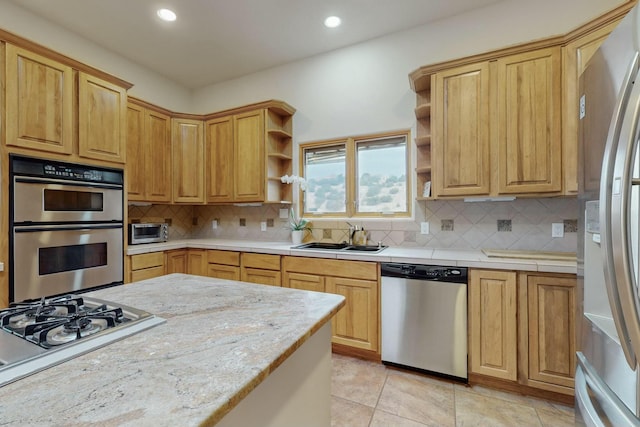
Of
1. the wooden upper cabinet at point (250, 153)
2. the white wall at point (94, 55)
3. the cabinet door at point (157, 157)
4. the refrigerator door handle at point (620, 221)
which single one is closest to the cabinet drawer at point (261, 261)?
the wooden upper cabinet at point (250, 153)

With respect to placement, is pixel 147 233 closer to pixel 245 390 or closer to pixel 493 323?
pixel 245 390

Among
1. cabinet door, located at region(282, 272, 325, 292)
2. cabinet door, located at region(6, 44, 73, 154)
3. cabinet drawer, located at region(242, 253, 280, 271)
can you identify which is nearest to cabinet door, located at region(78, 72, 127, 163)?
cabinet door, located at region(6, 44, 73, 154)

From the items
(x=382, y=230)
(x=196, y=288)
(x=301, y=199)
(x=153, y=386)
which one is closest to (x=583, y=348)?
(x=153, y=386)

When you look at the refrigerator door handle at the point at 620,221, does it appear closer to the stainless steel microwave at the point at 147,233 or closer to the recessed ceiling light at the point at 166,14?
the recessed ceiling light at the point at 166,14

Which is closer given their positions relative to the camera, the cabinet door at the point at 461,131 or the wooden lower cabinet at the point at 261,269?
the cabinet door at the point at 461,131

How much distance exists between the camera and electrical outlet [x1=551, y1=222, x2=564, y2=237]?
7.45 feet

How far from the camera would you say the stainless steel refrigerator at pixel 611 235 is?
0.81m

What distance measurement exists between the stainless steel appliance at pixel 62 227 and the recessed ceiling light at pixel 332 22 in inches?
94.7

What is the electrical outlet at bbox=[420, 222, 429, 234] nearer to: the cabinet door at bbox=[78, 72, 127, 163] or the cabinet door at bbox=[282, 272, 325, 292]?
the cabinet door at bbox=[282, 272, 325, 292]

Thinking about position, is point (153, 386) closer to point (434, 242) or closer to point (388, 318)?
point (388, 318)

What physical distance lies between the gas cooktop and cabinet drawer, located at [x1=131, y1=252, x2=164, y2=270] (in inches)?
75.3

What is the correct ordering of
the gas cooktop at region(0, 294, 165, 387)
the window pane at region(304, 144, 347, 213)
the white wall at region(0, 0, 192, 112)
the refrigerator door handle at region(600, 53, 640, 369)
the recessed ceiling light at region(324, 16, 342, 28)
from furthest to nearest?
the window pane at region(304, 144, 347, 213) → the recessed ceiling light at region(324, 16, 342, 28) → the white wall at region(0, 0, 192, 112) → the refrigerator door handle at region(600, 53, 640, 369) → the gas cooktop at region(0, 294, 165, 387)

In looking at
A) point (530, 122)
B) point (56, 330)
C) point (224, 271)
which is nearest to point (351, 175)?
point (530, 122)

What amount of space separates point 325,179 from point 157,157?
6.43 ft
